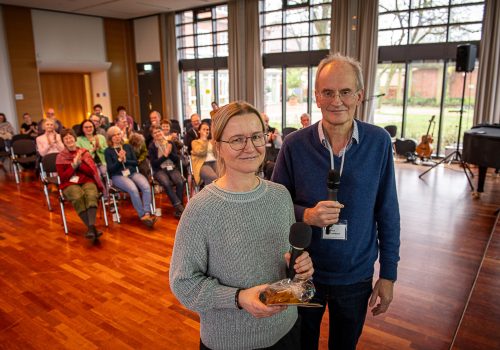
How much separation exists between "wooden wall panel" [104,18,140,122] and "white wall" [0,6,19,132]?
11.9 ft

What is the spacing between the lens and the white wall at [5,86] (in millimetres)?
12172

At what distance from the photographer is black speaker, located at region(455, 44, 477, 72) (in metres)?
7.64

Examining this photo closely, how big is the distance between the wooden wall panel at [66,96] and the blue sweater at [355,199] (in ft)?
50.4

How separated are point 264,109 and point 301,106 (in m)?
1.26

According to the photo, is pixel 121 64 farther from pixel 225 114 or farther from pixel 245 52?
pixel 225 114

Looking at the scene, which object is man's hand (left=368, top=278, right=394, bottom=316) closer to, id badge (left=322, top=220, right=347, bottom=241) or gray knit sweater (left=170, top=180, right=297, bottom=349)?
id badge (left=322, top=220, right=347, bottom=241)

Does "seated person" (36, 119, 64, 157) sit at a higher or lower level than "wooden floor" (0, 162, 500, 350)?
higher

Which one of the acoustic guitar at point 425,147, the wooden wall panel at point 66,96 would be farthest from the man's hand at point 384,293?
the wooden wall panel at point 66,96

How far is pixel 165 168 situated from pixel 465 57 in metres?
6.33

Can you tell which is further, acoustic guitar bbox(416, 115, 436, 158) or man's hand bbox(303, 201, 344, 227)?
acoustic guitar bbox(416, 115, 436, 158)

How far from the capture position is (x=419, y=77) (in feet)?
33.2

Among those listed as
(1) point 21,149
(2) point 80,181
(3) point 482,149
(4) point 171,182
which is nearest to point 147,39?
(1) point 21,149

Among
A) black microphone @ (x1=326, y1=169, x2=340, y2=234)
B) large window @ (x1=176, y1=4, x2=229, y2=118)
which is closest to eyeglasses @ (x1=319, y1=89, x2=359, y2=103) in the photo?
black microphone @ (x1=326, y1=169, x2=340, y2=234)

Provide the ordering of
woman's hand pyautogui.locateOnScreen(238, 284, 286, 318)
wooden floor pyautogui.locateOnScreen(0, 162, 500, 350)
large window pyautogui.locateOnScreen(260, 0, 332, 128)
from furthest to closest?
large window pyautogui.locateOnScreen(260, 0, 332, 128) → wooden floor pyautogui.locateOnScreen(0, 162, 500, 350) → woman's hand pyautogui.locateOnScreen(238, 284, 286, 318)
